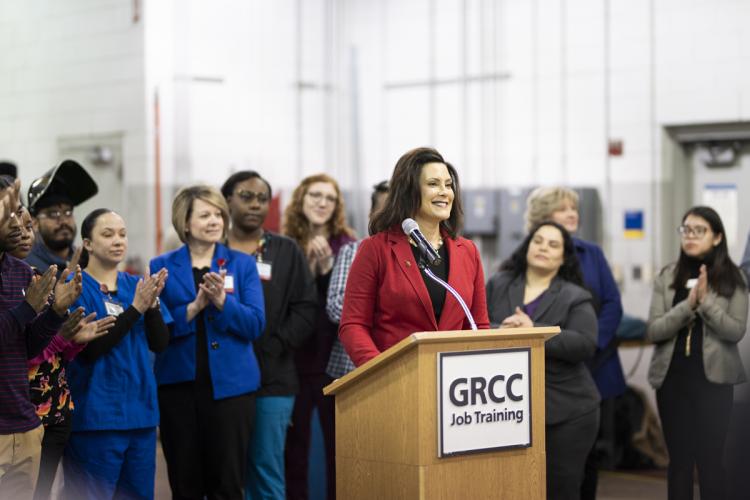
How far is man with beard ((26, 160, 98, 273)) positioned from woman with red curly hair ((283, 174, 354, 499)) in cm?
107

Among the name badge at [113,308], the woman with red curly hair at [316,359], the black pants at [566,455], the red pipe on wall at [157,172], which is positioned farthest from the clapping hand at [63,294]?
the red pipe on wall at [157,172]

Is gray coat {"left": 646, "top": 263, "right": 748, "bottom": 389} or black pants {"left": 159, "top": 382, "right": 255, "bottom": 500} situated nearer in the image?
black pants {"left": 159, "top": 382, "right": 255, "bottom": 500}

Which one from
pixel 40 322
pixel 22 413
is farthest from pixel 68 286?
pixel 22 413

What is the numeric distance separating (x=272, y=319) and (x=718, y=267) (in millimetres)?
1874

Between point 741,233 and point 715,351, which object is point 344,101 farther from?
point 715,351

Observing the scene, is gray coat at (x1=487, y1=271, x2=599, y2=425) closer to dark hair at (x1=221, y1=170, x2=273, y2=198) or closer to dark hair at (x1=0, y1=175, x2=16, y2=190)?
dark hair at (x1=221, y1=170, x2=273, y2=198)

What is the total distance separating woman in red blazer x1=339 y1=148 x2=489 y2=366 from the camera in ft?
9.71

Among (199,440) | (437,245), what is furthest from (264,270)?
(437,245)

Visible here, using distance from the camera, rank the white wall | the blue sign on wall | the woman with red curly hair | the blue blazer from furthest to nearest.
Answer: the blue sign on wall < the white wall < the woman with red curly hair < the blue blazer

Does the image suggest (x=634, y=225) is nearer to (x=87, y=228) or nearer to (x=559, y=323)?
(x=559, y=323)

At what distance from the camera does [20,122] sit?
6148 millimetres

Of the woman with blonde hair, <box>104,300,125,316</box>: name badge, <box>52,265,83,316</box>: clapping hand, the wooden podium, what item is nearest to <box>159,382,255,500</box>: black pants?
<box>104,300,125,316</box>: name badge

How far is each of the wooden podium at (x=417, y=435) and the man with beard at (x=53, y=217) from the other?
146 centimetres

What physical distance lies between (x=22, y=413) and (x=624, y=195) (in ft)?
15.9
